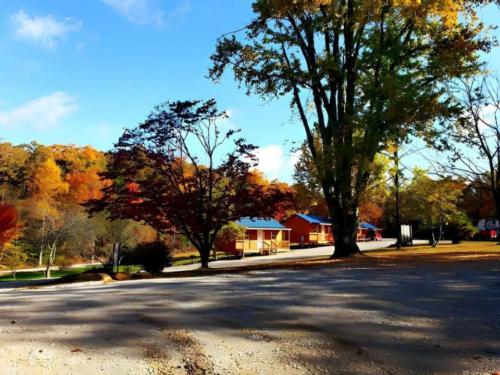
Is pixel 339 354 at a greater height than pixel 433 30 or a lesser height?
lesser

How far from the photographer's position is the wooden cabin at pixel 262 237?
40.2 m

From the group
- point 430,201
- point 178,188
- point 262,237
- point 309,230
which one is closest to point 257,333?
point 178,188

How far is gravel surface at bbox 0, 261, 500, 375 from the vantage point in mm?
4402

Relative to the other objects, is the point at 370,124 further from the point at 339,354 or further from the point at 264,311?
the point at 339,354

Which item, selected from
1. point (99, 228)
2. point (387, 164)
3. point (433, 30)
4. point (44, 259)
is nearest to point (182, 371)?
point (433, 30)

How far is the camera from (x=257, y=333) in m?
5.49

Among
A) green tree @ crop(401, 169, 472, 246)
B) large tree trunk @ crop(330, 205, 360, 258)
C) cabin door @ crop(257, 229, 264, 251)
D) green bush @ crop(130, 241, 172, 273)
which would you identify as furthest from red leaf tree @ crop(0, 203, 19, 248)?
green tree @ crop(401, 169, 472, 246)

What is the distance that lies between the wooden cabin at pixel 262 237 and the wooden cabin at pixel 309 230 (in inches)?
109

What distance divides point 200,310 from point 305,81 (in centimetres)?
1336

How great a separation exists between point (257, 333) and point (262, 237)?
132 feet

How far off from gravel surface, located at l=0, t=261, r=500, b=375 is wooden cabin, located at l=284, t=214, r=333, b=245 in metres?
43.4

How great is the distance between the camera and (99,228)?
1315 inches

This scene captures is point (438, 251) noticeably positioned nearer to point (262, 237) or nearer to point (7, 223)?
point (262, 237)

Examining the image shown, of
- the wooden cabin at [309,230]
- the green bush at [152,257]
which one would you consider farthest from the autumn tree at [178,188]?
the wooden cabin at [309,230]
